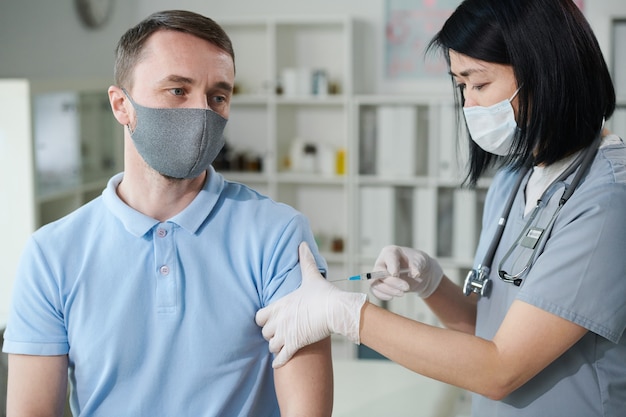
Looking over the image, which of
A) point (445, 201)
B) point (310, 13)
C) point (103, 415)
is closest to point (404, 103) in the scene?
point (445, 201)

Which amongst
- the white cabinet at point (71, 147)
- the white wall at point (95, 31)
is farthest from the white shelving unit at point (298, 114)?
the white cabinet at point (71, 147)

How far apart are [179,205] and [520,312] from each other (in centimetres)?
66

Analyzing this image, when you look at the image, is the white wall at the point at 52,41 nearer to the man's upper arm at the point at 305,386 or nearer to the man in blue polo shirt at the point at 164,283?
the man in blue polo shirt at the point at 164,283

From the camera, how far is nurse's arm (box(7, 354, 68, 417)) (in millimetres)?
1323

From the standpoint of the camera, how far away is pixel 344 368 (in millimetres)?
2621

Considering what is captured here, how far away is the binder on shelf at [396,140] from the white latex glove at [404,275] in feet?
6.85

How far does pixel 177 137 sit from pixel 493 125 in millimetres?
605

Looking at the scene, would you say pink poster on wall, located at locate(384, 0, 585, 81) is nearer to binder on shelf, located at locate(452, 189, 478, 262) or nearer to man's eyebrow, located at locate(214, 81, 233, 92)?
binder on shelf, located at locate(452, 189, 478, 262)

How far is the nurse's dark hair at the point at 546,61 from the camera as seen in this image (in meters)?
1.34

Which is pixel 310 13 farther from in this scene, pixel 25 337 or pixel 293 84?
pixel 25 337

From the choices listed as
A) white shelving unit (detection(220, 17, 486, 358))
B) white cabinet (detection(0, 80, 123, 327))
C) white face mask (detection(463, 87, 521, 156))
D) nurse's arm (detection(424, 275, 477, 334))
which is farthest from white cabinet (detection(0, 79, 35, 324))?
white face mask (detection(463, 87, 521, 156))

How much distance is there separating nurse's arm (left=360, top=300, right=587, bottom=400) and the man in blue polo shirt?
153 millimetres

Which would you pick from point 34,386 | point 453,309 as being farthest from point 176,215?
point 453,309

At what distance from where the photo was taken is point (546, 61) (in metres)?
1.34
